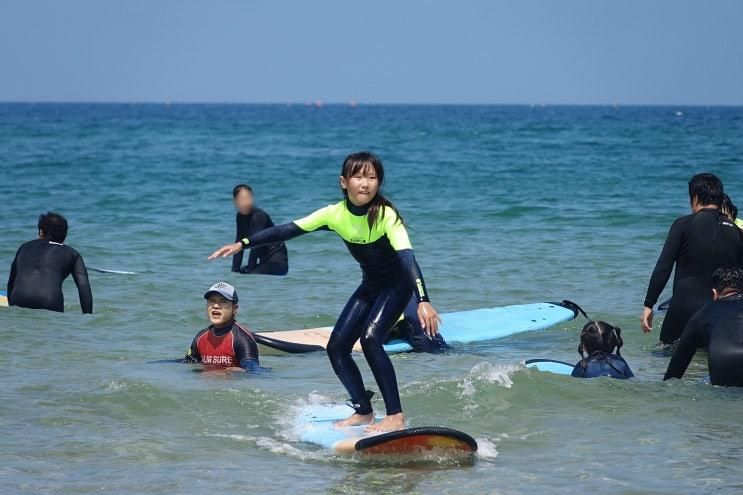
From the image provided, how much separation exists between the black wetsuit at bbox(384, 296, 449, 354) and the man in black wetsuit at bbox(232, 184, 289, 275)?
3.58 meters

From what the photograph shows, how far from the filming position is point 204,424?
6.98 meters

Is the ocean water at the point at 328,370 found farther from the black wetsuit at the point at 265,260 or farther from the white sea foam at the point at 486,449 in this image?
the black wetsuit at the point at 265,260

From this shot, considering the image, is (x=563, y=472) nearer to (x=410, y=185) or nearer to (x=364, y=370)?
(x=364, y=370)

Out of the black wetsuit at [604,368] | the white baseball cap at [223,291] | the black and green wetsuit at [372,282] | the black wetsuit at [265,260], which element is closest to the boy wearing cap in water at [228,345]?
the white baseball cap at [223,291]

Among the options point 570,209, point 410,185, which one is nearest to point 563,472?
point 570,209

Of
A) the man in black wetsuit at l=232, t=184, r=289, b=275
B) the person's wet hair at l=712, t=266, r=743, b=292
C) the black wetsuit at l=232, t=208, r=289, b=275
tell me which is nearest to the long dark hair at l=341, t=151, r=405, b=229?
the person's wet hair at l=712, t=266, r=743, b=292

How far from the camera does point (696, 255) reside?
852 centimetres

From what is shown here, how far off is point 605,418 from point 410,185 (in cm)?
2090

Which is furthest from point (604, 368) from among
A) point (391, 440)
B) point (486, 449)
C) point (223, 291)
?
point (223, 291)

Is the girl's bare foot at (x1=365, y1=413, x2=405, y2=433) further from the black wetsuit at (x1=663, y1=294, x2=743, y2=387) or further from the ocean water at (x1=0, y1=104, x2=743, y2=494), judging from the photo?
the black wetsuit at (x1=663, y1=294, x2=743, y2=387)

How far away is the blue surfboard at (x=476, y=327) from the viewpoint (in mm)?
9312

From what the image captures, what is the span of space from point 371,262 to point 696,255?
3.44m

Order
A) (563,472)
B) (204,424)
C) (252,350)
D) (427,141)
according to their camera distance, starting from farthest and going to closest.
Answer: (427,141), (252,350), (204,424), (563,472)

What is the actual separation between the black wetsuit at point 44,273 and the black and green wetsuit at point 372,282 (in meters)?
4.38
